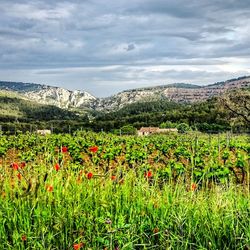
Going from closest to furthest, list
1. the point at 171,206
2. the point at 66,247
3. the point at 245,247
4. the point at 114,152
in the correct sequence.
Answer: the point at 245,247 < the point at 66,247 < the point at 171,206 < the point at 114,152

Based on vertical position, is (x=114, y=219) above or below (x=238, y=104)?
below

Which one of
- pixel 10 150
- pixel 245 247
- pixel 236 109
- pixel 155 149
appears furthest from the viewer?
pixel 236 109

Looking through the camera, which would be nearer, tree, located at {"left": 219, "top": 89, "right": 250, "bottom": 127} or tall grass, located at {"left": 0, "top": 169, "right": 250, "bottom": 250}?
tall grass, located at {"left": 0, "top": 169, "right": 250, "bottom": 250}

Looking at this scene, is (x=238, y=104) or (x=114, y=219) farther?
(x=238, y=104)

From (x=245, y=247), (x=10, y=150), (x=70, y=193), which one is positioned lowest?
(x=10, y=150)

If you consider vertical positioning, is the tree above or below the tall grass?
above

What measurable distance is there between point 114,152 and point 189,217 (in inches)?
579

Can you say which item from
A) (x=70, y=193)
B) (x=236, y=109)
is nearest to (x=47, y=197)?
(x=70, y=193)

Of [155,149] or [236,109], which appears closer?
[155,149]

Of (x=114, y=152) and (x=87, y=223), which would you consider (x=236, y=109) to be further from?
(x=87, y=223)

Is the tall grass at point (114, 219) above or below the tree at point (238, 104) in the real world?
below

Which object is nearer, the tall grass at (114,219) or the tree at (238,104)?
the tall grass at (114,219)

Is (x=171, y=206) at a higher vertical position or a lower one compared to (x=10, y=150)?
higher

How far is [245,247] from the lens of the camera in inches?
171
